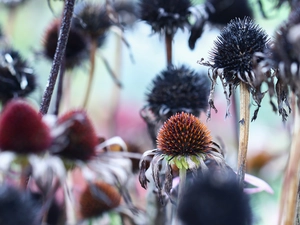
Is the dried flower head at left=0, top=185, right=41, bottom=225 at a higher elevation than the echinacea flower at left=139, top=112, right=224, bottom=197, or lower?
lower

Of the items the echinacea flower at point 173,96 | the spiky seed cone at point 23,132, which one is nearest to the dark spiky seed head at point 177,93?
the echinacea flower at point 173,96

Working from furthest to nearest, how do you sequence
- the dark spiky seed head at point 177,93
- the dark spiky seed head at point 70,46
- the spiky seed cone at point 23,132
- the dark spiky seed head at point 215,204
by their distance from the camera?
the dark spiky seed head at point 70,46
the dark spiky seed head at point 177,93
the spiky seed cone at point 23,132
the dark spiky seed head at point 215,204

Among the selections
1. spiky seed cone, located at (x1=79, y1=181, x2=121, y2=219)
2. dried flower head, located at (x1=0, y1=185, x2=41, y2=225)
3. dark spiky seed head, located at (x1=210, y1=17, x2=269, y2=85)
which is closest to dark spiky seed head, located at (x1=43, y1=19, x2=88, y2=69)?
spiky seed cone, located at (x1=79, y1=181, x2=121, y2=219)

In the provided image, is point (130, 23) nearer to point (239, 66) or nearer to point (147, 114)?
point (147, 114)

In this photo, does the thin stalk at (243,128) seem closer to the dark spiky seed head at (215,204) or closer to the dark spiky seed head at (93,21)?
the dark spiky seed head at (215,204)

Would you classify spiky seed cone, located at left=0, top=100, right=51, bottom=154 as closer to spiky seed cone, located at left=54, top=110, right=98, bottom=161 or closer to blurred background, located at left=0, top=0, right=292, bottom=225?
spiky seed cone, located at left=54, top=110, right=98, bottom=161

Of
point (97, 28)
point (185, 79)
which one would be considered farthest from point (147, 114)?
point (97, 28)
